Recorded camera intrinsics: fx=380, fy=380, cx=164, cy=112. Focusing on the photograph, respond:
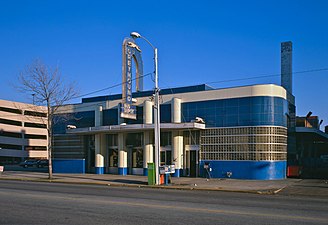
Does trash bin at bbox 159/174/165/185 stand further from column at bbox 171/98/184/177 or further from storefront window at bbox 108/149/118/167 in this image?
storefront window at bbox 108/149/118/167

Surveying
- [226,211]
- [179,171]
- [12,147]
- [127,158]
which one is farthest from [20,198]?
[12,147]

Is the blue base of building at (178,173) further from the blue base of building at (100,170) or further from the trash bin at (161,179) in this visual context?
the blue base of building at (100,170)

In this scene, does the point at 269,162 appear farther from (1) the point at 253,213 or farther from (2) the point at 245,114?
(1) the point at 253,213

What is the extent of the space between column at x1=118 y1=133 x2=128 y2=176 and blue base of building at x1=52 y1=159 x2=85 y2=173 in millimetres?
5179

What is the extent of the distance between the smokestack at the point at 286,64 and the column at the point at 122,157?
17.6 m

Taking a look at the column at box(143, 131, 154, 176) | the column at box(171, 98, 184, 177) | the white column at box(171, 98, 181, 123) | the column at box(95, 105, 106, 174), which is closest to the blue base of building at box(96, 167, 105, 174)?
the column at box(95, 105, 106, 174)

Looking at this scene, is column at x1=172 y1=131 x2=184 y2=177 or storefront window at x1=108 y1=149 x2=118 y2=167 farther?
storefront window at x1=108 y1=149 x2=118 y2=167

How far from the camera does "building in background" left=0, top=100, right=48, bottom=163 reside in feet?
257

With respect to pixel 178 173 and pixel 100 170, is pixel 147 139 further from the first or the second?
pixel 100 170

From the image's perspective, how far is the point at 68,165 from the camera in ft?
125

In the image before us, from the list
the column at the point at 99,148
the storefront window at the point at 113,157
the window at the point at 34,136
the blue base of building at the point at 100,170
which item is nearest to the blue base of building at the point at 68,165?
the blue base of building at the point at 100,170

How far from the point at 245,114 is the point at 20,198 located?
1766 centimetres

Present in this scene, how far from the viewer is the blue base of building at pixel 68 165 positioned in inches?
1467

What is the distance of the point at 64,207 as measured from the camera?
506 inches
